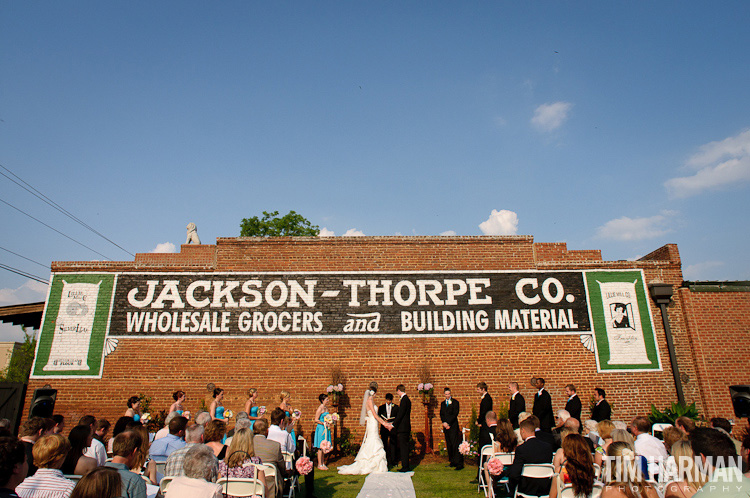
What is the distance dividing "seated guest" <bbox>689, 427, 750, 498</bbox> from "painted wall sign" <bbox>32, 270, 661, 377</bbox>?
342 inches

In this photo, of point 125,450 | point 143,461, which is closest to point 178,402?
point 143,461

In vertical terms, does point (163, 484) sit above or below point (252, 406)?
below

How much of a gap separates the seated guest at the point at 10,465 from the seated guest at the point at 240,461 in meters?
1.83

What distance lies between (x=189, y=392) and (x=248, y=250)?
4.06 metres

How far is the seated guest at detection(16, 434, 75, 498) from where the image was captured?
3.54 m

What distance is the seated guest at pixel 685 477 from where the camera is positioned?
375cm

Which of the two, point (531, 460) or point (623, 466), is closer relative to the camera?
point (623, 466)

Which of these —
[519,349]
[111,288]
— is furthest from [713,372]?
[111,288]

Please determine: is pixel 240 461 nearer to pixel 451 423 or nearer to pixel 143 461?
pixel 143 461

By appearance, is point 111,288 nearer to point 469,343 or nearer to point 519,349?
point 469,343

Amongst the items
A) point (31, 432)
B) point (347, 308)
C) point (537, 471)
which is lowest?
point (537, 471)

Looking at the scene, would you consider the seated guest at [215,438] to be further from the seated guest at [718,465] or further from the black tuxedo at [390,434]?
the black tuxedo at [390,434]

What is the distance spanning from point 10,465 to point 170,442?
9.78 feet

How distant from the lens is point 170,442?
6043 millimetres
